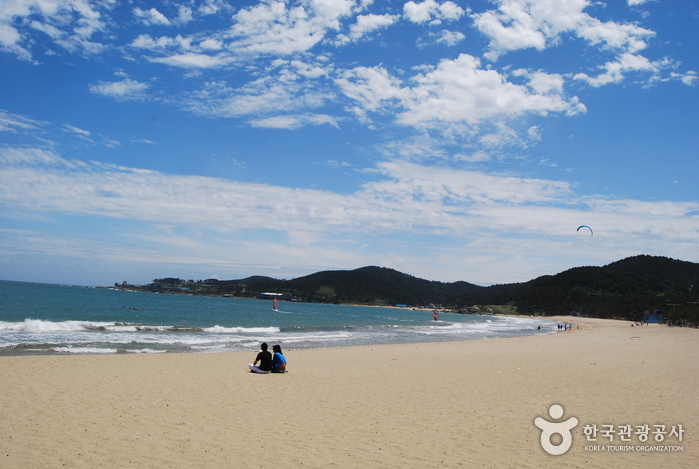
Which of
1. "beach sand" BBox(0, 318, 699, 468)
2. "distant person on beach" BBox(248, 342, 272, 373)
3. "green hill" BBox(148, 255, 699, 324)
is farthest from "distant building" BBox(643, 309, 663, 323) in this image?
"distant person on beach" BBox(248, 342, 272, 373)

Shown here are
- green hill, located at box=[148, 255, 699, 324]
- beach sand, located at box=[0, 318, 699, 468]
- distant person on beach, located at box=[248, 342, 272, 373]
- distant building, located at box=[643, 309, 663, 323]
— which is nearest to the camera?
beach sand, located at box=[0, 318, 699, 468]

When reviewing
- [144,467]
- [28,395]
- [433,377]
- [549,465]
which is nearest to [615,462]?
[549,465]

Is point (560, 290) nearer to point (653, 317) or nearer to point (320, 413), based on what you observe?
point (653, 317)

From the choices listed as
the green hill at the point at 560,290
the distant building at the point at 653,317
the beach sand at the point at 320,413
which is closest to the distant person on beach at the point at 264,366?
the beach sand at the point at 320,413

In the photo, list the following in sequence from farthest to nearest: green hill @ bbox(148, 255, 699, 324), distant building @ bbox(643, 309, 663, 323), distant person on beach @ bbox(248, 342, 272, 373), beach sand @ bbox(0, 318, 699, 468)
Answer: green hill @ bbox(148, 255, 699, 324) < distant building @ bbox(643, 309, 663, 323) < distant person on beach @ bbox(248, 342, 272, 373) < beach sand @ bbox(0, 318, 699, 468)

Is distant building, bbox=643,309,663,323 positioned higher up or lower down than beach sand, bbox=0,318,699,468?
lower down

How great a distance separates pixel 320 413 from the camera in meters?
7.37

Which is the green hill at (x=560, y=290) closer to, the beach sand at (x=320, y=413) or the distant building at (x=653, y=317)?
the distant building at (x=653, y=317)

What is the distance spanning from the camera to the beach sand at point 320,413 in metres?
5.24

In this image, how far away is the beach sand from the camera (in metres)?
5.24

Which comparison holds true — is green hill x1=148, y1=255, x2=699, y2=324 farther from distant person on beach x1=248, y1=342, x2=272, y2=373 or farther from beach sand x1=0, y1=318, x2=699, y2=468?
distant person on beach x1=248, y1=342, x2=272, y2=373

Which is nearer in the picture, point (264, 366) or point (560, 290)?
point (264, 366)

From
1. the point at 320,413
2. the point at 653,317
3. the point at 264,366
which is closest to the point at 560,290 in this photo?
the point at 653,317

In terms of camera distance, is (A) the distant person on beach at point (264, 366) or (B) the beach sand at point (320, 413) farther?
(A) the distant person on beach at point (264, 366)
